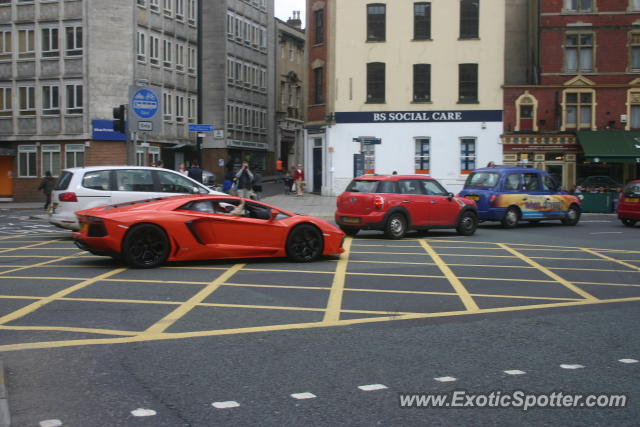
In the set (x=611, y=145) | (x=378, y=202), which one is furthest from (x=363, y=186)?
(x=611, y=145)

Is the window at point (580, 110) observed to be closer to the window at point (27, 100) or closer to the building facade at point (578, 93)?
the building facade at point (578, 93)

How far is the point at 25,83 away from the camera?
45.7 metres

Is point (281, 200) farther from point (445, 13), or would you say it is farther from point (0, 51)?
point (0, 51)

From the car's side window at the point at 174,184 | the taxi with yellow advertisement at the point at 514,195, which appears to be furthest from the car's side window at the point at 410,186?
the car's side window at the point at 174,184

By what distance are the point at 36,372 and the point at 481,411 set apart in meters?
3.37

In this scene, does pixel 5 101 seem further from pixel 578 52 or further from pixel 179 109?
pixel 578 52

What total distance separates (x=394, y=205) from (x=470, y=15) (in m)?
24.3

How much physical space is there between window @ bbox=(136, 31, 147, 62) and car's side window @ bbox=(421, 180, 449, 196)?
31.0 meters

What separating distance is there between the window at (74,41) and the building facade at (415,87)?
47.3 ft

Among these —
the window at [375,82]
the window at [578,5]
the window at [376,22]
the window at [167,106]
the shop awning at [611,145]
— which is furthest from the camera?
the window at [167,106]

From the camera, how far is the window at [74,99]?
44.7 m

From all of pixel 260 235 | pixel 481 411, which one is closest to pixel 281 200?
pixel 260 235

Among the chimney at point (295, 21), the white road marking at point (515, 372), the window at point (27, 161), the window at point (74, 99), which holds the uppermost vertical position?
the chimney at point (295, 21)

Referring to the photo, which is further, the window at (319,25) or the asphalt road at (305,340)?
the window at (319,25)
